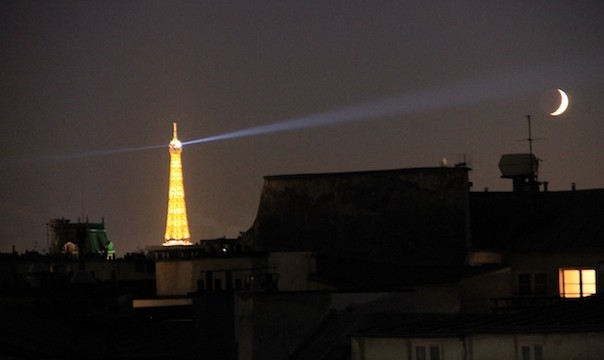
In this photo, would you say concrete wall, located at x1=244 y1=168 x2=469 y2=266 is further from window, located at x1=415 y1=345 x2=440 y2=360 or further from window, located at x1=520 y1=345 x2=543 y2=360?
window, located at x1=520 y1=345 x2=543 y2=360

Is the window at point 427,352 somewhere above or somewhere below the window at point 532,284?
below

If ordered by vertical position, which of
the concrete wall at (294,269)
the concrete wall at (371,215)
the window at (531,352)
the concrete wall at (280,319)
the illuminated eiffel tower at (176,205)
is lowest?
the window at (531,352)

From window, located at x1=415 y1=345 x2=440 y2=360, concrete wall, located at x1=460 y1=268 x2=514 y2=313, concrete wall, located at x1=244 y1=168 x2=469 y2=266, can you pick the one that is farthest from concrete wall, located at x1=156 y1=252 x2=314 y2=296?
window, located at x1=415 y1=345 x2=440 y2=360

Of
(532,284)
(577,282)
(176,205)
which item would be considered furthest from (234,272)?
(176,205)

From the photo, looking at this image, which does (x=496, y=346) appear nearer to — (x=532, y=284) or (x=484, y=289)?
(x=484, y=289)

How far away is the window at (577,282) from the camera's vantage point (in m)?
66.0

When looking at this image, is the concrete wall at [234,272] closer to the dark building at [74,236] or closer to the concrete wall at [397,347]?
the concrete wall at [397,347]

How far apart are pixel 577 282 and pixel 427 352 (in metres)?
25.1

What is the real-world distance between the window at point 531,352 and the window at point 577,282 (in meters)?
26.3

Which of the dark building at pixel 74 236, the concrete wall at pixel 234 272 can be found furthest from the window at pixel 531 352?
the dark building at pixel 74 236

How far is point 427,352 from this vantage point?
137 ft

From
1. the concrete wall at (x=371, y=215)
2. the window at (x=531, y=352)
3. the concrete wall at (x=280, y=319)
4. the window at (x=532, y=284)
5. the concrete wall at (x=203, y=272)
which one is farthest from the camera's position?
the concrete wall at (x=371, y=215)

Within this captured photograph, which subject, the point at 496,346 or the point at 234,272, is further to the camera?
the point at 234,272

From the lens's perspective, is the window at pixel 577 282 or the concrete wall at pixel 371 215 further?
the concrete wall at pixel 371 215
